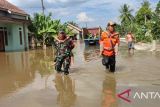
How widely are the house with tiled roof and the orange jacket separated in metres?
17.9

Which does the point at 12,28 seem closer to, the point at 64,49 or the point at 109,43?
the point at 64,49

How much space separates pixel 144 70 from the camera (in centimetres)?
1359

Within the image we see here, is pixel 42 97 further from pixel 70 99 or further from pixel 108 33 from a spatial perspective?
pixel 108 33

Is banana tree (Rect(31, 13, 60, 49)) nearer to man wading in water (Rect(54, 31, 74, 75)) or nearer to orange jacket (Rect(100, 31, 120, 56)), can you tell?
man wading in water (Rect(54, 31, 74, 75))

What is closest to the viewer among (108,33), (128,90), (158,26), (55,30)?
(128,90)

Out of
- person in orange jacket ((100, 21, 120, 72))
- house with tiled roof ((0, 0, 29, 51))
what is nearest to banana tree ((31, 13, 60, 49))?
house with tiled roof ((0, 0, 29, 51))

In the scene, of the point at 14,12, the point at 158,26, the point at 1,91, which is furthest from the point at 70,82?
the point at 14,12

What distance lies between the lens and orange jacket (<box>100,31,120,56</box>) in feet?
40.3

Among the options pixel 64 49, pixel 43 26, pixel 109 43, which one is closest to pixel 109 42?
pixel 109 43

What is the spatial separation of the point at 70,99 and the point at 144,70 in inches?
234

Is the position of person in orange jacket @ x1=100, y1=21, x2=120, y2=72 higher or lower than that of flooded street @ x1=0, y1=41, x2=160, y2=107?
higher

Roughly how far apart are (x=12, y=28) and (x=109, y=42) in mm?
22476

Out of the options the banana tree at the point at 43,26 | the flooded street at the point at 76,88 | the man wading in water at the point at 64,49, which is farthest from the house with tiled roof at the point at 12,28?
the flooded street at the point at 76,88

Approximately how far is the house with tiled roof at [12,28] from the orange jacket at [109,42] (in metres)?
17.9
